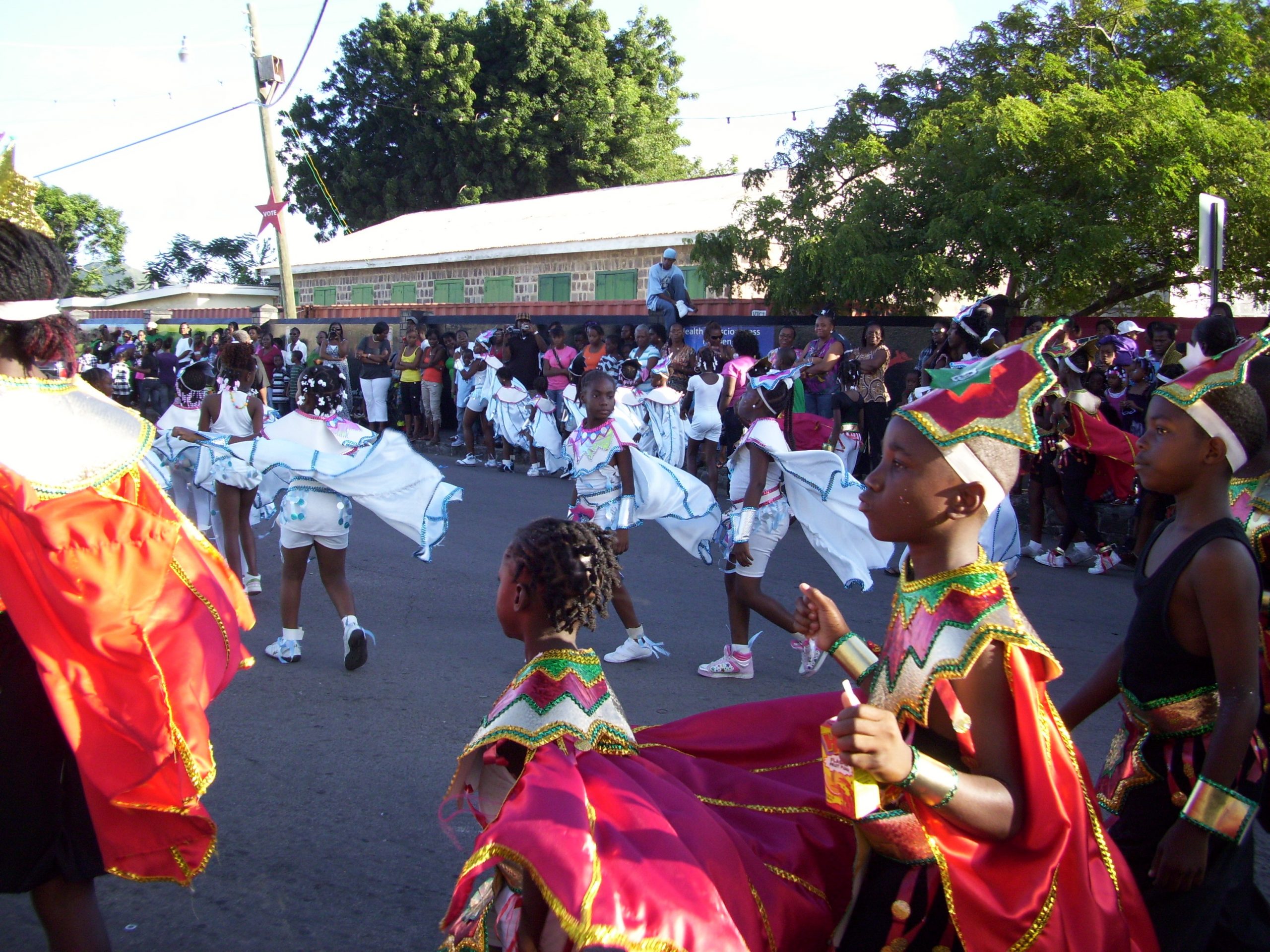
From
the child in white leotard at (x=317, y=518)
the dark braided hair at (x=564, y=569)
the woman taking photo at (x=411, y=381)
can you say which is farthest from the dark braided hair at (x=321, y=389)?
the woman taking photo at (x=411, y=381)

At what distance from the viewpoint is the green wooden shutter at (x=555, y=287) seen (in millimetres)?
23750

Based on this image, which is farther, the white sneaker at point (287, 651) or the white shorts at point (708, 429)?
the white shorts at point (708, 429)

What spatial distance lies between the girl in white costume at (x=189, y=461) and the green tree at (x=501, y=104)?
92.7 ft

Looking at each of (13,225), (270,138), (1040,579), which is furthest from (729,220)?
(13,225)

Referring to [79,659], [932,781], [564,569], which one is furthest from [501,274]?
[932,781]

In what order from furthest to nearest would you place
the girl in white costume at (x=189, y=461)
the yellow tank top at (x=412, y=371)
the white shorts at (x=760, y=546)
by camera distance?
the yellow tank top at (x=412, y=371) → the girl in white costume at (x=189, y=461) → the white shorts at (x=760, y=546)

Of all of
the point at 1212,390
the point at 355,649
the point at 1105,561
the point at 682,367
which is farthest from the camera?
the point at 682,367

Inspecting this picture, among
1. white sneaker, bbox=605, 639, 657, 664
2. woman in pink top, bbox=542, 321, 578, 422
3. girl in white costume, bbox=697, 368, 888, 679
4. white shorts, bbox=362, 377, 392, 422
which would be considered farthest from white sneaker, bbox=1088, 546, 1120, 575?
white shorts, bbox=362, 377, 392, 422

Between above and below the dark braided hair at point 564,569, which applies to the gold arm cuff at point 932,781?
below

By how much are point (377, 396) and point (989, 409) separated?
1571 centimetres

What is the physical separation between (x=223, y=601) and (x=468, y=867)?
1172 mm

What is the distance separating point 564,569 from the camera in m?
2.70

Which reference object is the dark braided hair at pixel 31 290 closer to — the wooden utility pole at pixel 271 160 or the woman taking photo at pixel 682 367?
the woman taking photo at pixel 682 367

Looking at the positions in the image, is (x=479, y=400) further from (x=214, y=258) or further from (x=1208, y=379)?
(x=214, y=258)
